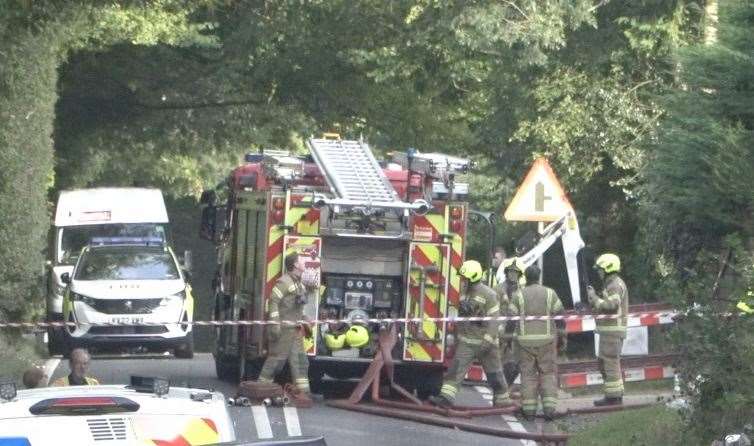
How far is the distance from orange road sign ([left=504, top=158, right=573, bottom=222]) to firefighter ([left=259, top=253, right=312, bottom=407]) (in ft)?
8.82

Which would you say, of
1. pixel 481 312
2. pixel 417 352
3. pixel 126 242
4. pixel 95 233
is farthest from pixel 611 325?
pixel 95 233

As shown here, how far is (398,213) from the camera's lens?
675 inches

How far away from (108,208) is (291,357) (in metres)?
10.3

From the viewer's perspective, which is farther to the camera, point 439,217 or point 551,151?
point 551,151

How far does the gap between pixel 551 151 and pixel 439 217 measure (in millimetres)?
5490

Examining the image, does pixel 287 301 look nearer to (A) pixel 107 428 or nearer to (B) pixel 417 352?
(B) pixel 417 352

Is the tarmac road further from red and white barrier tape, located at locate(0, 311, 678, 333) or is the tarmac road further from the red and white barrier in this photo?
the red and white barrier

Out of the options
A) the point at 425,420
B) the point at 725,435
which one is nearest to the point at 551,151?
the point at 425,420

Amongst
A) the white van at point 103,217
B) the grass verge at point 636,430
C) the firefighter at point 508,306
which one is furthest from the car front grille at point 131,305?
the grass verge at point 636,430

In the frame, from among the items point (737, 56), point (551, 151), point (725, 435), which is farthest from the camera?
point (551, 151)

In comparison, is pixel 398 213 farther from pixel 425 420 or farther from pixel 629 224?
pixel 629 224

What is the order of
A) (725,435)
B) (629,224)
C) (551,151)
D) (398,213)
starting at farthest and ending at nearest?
(629,224) → (551,151) → (398,213) → (725,435)

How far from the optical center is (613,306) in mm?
16938

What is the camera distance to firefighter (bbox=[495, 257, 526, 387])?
17531 millimetres
